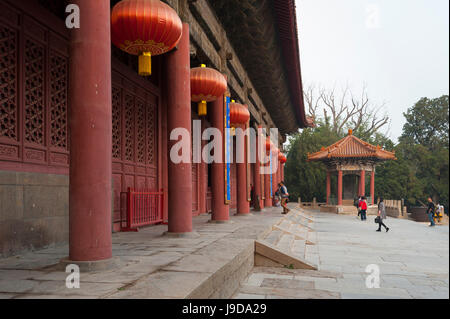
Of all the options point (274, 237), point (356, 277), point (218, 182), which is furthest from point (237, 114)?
point (356, 277)

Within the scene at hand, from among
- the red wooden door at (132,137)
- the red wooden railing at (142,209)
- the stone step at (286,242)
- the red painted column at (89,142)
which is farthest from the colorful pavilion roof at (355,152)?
the red painted column at (89,142)

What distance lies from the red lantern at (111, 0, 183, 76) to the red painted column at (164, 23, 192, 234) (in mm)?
1299

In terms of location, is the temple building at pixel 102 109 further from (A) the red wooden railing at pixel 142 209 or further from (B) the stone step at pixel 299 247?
(B) the stone step at pixel 299 247

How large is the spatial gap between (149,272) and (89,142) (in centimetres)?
117

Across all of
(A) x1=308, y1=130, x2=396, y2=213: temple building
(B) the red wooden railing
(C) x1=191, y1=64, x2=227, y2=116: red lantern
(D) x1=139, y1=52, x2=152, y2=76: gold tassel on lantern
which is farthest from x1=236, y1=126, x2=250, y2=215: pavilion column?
(A) x1=308, y1=130, x2=396, y2=213: temple building

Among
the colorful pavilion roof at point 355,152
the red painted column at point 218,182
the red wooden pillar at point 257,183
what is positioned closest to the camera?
the red painted column at point 218,182

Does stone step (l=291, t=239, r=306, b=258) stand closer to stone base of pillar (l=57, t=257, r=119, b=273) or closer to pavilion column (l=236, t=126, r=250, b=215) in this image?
pavilion column (l=236, t=126, r=250, b=215)

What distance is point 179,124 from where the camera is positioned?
5.56 metres

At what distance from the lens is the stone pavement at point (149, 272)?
103 inches

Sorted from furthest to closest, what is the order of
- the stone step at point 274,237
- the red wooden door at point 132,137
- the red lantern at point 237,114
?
the red lantern at point 237,114
the stone step at point 274,237
the red wooden door at point 132,137

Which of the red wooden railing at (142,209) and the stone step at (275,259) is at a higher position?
the red wooden railing at (142,209)

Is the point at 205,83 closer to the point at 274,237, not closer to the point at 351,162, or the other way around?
the point at 274,237
